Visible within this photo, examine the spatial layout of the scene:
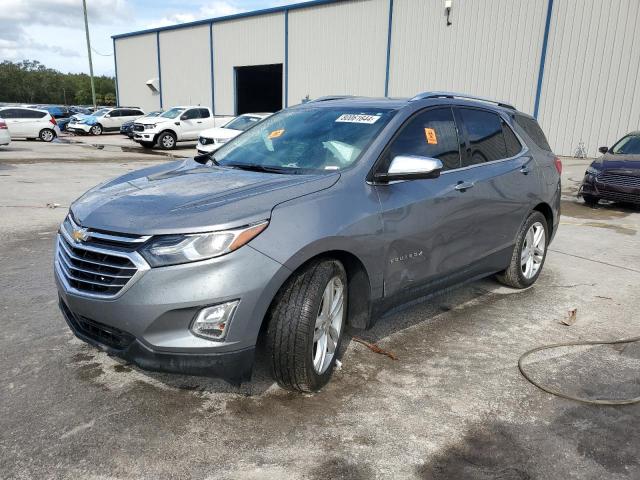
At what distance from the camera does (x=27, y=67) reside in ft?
331

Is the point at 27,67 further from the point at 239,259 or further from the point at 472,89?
the point at 239,259

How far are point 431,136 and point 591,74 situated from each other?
55.1ft

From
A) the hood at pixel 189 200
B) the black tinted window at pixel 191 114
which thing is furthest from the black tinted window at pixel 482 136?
the black tinted window at pixel 191 114

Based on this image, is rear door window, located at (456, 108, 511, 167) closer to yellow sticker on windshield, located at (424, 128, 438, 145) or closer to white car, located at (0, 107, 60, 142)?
yellow sticker on windshield, located at (424, 128, 438, 145)

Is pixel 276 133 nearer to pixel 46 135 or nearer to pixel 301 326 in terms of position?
pixel 301 326

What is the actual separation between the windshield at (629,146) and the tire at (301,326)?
388 inches

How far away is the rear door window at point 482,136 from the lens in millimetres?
4297

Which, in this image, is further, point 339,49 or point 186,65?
point 186,65

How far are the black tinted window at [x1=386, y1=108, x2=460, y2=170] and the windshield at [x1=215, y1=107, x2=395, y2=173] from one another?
6.7 inches

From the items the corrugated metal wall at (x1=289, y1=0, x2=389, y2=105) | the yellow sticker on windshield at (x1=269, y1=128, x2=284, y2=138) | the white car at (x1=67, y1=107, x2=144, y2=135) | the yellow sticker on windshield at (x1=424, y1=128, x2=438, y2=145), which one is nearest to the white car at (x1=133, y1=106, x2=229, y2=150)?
the corrugated metal wall at (x1=289, y1=0, x2=389, y2=105)

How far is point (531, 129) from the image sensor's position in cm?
534

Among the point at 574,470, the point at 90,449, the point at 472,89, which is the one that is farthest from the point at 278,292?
the point at 472,89

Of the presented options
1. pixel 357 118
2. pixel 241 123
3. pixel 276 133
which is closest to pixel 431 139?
pixel 357 118

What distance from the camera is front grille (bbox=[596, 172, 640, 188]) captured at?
32.2 ft
